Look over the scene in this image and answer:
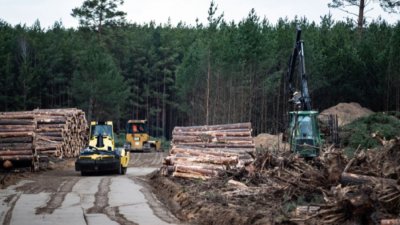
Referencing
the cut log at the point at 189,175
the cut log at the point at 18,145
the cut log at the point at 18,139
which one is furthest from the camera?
the cut log at the point at 18,139

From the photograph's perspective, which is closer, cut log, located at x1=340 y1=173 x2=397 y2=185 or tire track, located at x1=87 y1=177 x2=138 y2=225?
cut log, located at x1=340 y1=173 x2=397 y2=185

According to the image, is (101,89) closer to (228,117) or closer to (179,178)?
(228,117)

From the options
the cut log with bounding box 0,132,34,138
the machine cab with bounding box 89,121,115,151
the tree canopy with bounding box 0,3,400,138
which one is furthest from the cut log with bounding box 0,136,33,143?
the tree canopy with bounding box 0,3,400,138

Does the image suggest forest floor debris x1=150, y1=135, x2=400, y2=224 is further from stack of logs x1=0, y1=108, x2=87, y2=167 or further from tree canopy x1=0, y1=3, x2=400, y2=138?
tree canopy x1=0, y1=3, x2=400, y2=138

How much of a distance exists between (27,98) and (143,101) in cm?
1598

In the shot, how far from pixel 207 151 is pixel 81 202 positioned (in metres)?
6.54

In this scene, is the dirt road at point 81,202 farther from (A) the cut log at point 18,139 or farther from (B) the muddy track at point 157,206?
(A) the cut log at point 18,139

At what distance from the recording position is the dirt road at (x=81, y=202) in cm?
1463

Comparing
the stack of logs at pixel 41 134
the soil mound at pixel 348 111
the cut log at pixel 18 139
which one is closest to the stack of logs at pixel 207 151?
the cut log at pixel 18 139

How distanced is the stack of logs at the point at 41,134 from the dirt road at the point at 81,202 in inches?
125

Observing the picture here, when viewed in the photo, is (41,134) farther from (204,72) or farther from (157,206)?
(204,72)

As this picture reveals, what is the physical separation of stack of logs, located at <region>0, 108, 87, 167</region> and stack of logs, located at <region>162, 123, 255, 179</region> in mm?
6974

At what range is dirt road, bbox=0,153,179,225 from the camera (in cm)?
1463

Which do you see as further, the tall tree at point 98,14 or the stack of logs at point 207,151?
the tall tree at point 98,14
